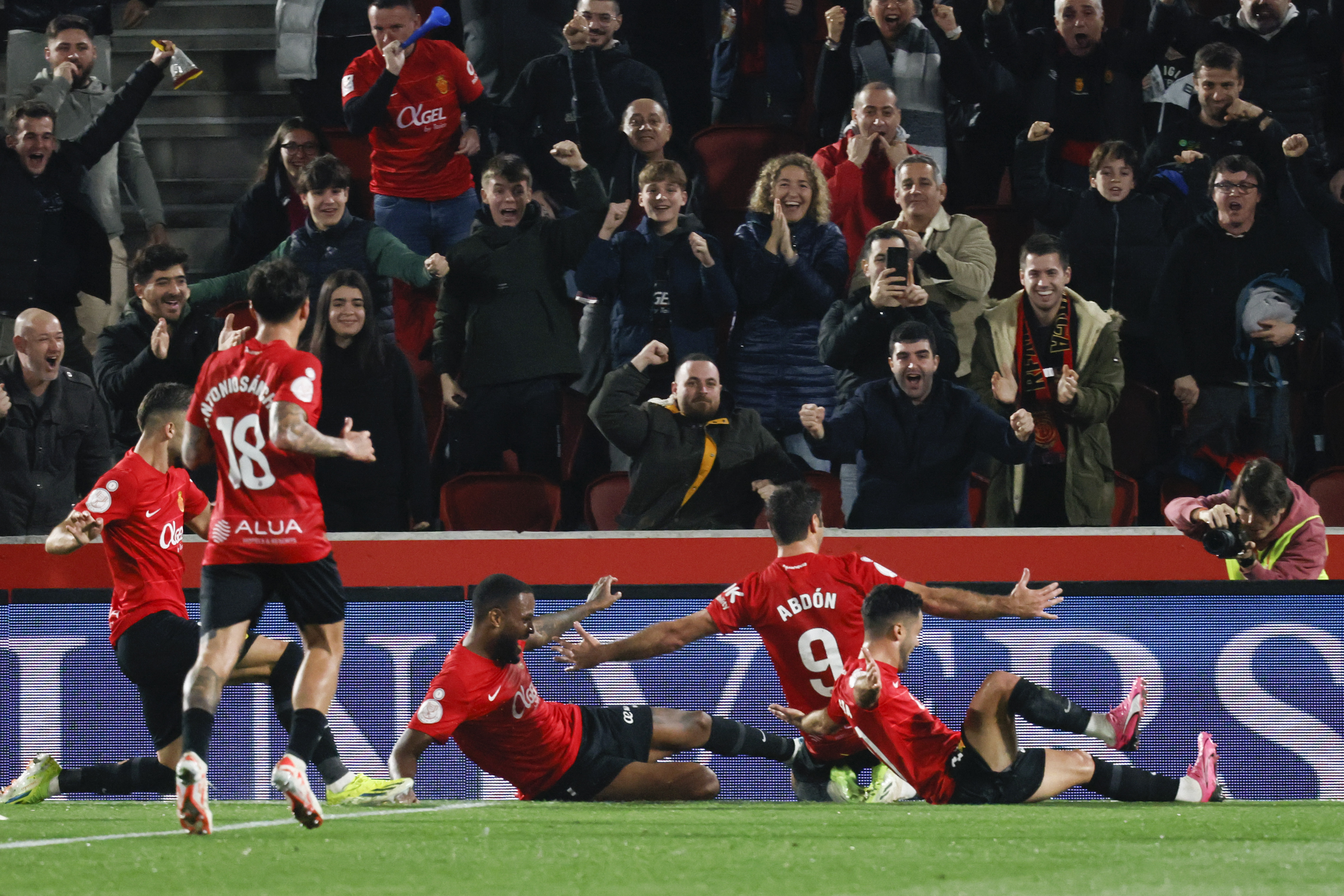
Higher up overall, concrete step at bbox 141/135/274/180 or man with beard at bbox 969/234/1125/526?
concrete step at bbox 141/135/274/180

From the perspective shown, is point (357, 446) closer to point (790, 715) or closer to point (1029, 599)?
point (790, 715)

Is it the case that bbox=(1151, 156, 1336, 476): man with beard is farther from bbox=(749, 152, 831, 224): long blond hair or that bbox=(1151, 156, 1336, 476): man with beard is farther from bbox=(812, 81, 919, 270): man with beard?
bbox=(749, 152, 831, 224): long blond hair

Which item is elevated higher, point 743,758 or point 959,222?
point 959,222

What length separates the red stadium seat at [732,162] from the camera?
1082 cm

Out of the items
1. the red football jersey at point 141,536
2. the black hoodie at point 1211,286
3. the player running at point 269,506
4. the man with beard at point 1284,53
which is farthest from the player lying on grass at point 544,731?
the man with beard at point 1284,53

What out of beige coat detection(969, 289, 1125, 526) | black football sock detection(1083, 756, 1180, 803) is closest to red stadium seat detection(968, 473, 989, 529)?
beige coat detection(969, 289, 1125, 526)

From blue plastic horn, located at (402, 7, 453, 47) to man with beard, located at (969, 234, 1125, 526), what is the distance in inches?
148

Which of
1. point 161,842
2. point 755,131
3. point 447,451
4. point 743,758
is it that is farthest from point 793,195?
point 161,842

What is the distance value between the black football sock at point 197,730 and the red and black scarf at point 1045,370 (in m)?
4.71

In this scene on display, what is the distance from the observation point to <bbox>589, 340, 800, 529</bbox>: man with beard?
28.3ft

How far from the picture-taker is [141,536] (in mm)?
7047

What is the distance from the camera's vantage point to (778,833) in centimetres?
557

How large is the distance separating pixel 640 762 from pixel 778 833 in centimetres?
200

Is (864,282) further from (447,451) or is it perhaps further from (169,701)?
(169,701)
